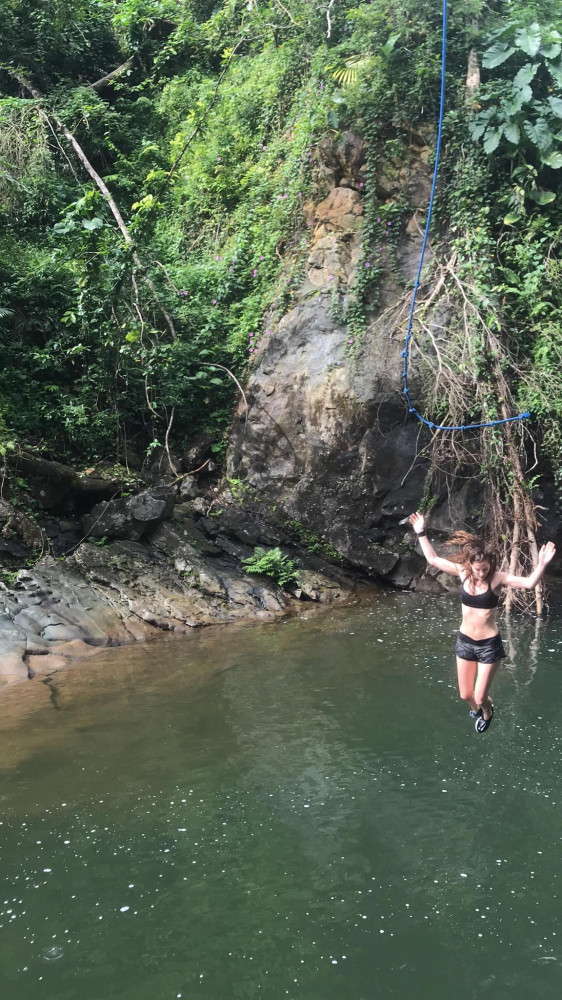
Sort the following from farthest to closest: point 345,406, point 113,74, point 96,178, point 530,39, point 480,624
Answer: point 113,74 → point 96,178 → point 345,406 → point 530,39 → point 480,624

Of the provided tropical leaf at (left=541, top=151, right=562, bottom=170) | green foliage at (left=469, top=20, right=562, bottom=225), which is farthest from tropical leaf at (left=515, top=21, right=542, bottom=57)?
tropical leaf at (left=541, top=151, right=562, bottom=170)

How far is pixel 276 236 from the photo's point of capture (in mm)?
11898

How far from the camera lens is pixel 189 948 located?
3547 millimetres

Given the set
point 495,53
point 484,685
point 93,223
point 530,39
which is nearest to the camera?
point 484,685

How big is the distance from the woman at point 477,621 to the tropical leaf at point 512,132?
6437mm

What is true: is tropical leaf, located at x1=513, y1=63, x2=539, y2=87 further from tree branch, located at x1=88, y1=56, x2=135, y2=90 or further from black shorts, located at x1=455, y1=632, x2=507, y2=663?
tree branch, located at x1=88, y1=56, x2=135, y2=90

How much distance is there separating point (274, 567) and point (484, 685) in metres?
5.13

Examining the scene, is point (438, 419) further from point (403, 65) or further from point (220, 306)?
point (403, 65)

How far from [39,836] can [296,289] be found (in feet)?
28.3

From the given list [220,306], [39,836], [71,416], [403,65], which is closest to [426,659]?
[39,836]

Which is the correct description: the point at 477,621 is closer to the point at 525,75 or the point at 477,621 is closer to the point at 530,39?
the point at 525,75

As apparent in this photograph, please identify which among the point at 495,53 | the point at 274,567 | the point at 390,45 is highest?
the point at 390,45

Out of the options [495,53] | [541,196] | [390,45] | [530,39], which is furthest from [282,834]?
[390,45]

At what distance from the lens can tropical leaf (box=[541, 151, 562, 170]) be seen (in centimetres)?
918
